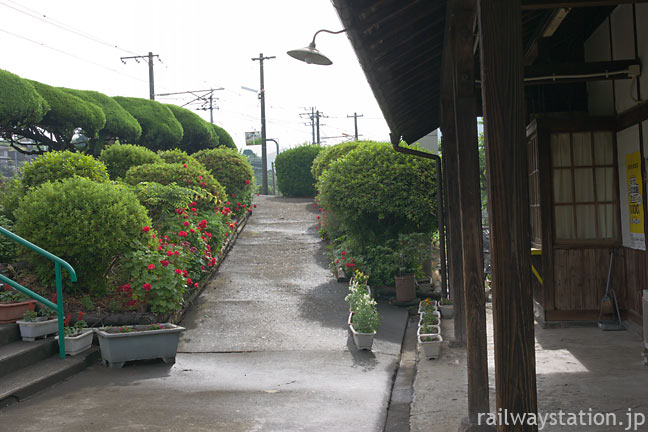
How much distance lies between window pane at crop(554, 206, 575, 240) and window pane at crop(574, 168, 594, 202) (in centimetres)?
19

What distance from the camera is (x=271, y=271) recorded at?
36.9 feet

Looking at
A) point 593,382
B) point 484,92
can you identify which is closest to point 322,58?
point 484,92

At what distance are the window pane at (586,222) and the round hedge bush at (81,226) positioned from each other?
5.75 meters

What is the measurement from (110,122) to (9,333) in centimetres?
1300

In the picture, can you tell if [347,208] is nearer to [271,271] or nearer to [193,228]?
[271,271]

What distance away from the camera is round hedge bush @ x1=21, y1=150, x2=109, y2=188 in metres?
9.29

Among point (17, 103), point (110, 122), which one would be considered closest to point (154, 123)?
point (110, 122)

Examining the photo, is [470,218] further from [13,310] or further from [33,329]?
[13,310]

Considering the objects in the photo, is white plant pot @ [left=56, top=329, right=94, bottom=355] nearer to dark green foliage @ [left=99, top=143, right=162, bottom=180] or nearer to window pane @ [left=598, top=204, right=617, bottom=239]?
window pane @ [left=598, top=204, right=617, bottom=239]

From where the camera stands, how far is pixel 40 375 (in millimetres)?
5680

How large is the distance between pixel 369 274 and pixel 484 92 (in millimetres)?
7500

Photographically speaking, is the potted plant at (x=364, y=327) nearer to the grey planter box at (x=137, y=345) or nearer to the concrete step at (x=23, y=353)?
the grey planter box at (x=137, y=345)

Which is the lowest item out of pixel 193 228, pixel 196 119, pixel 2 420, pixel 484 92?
pixel 2 420

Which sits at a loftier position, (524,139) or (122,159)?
(122,159)
